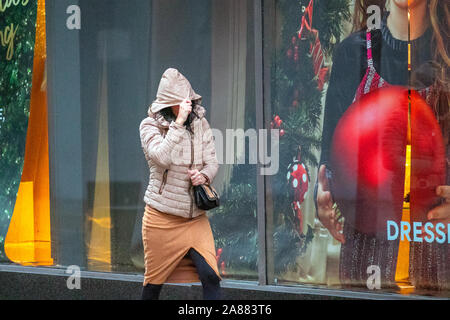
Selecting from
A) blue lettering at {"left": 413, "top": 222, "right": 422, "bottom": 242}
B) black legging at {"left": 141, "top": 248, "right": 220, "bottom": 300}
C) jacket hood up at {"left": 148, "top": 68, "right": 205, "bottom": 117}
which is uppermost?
jacket hood up at {"left": 148, "top": 68, "right": 205, "bottom": 117}

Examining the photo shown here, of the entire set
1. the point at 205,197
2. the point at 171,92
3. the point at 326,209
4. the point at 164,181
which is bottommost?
the point at 326,209

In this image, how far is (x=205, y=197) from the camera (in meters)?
5.75

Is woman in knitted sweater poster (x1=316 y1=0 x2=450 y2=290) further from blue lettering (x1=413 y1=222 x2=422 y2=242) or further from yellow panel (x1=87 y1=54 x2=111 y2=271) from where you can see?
yellow panel (x1=87 y1=54 x2=111 y2=271)

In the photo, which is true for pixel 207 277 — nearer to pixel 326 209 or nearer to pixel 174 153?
pixel 174 153

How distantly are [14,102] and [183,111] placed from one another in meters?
3.92

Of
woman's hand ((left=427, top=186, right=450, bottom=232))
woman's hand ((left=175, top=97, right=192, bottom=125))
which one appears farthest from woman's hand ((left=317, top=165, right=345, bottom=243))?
woman's hand ((left=175, top=97, right=192, bottom=125))

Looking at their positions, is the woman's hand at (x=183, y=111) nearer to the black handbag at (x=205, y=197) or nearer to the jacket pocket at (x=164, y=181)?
the jacket pocket at (x=164, y=181)

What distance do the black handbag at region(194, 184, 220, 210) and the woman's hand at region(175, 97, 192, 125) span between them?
0.45m

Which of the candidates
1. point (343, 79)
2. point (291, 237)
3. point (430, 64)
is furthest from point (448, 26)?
point (291, 237)

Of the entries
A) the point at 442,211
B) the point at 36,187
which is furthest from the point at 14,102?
the point at 442,211

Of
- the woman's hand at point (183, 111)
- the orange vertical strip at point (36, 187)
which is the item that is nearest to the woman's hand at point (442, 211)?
the woman's hand at point (183, 111)

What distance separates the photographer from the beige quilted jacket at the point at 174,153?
5.76 m

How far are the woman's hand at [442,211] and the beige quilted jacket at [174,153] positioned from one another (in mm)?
1819

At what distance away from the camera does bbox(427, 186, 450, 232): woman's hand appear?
6.58 meters
